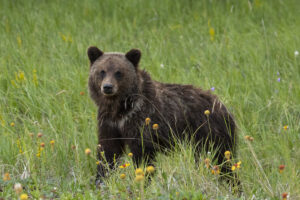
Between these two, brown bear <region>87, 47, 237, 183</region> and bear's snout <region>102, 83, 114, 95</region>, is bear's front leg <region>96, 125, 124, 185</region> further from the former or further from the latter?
bear's snout <region>102, 83, 114, 95</region>

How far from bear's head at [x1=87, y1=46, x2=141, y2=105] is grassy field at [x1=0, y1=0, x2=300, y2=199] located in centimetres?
52

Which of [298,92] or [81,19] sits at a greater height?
[81,19]

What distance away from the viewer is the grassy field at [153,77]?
427cm

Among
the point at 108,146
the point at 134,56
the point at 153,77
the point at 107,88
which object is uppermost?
the point at 134,56

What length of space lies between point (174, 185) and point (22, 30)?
18.3 ft

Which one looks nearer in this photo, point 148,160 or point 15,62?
point 148,160

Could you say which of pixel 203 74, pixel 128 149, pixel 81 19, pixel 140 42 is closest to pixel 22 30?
pixel 81 19

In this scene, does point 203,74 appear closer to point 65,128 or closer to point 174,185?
point 65,128

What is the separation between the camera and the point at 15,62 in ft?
24.4

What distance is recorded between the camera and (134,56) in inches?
211

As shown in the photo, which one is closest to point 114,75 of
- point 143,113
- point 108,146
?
point 143,113

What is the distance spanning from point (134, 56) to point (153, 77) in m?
1.68

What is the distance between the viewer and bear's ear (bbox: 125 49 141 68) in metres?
5.32

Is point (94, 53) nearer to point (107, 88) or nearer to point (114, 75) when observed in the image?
point (114, 75)
